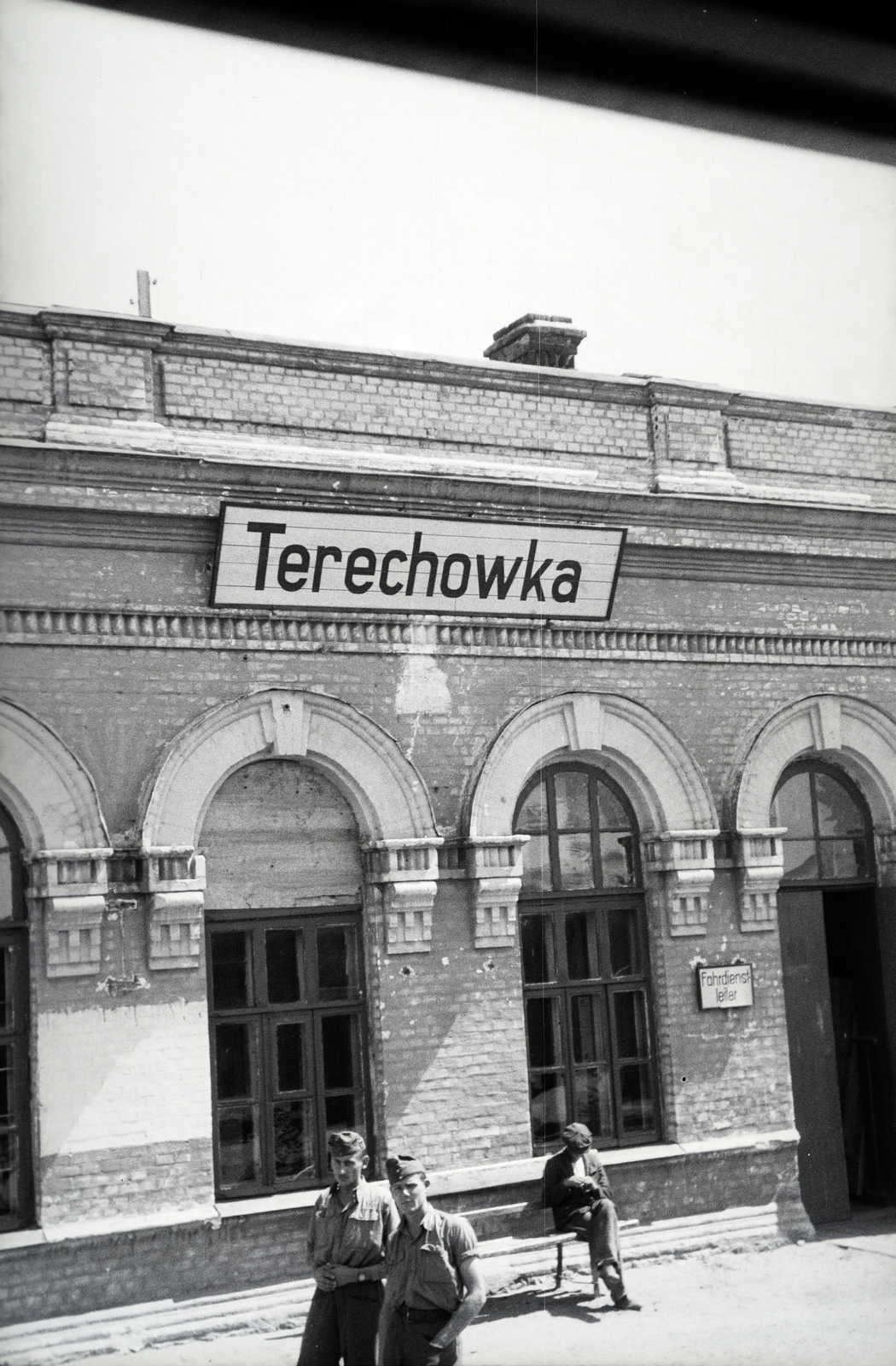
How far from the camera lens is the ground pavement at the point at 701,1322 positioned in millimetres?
7324

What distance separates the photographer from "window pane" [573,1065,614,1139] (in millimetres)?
8766

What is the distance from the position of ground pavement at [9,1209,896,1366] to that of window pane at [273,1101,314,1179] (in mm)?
837

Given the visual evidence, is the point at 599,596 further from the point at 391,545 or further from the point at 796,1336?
the point at 796,1336

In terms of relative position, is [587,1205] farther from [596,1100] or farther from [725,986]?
[725,986]

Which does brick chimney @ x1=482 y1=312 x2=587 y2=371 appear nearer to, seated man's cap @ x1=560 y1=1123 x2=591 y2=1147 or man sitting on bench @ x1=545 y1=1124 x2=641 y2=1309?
seated man's cap @ x1=560 y1=1123 x2=591 y2=1147

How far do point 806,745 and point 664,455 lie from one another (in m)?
2.15

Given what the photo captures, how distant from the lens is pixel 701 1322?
7852 mm

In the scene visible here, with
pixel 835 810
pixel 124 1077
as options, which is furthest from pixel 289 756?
pixel 835 810

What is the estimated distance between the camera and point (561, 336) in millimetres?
9281

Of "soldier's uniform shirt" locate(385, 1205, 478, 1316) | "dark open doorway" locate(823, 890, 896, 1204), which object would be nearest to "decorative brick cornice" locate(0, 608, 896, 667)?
"dark open doorway" locate(823, 890, 896, 1204)

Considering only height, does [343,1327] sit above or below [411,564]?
below

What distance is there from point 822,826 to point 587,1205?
10.3 ft

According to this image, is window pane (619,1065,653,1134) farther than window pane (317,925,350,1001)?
Yes

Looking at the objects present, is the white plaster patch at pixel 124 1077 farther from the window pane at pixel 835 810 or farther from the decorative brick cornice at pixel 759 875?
the window pane at pixel 835 810
